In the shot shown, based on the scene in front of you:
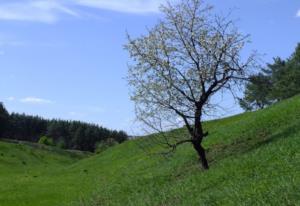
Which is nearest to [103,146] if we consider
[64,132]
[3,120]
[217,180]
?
[3,120]

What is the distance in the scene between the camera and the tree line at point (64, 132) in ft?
521

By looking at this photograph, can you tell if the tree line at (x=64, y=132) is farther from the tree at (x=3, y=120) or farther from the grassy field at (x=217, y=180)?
the grassy field at (x=217, y=180)

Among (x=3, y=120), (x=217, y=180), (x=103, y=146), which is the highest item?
(x=3, y=120)

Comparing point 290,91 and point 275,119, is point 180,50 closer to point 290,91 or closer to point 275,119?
point 275,119

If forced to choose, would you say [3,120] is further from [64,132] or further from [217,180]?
[217,180]

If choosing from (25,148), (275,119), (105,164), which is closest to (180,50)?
(275,119)

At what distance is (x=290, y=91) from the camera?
8825 cm

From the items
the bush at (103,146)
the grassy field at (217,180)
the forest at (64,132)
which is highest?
the forest at (64,132)

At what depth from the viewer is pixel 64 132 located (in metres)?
167

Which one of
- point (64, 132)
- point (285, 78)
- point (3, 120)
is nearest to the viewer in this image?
point (285, 78)

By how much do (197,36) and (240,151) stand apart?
4739 mm

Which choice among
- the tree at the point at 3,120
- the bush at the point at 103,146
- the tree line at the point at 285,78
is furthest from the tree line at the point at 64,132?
the tree line at the point at 285,78

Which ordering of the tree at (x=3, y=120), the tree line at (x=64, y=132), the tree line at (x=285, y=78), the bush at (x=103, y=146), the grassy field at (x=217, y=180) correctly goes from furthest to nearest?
the tree line at (x=64, y=132) < the tree at (x=3, y=120) < the bush at (x=103, y=146) < the tree line at (x=285, y=78) < the grassy field at (x=217, y=180)

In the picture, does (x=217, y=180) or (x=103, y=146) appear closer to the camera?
(x=217, y=180)
